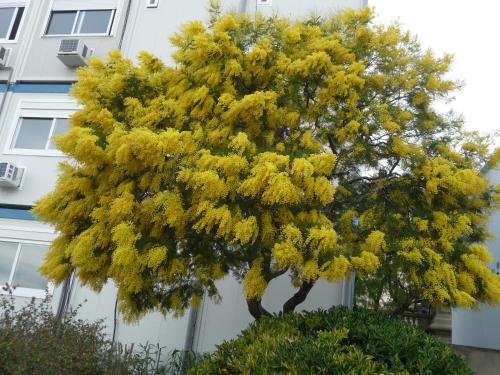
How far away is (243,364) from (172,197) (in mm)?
2339

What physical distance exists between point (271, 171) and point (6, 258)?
816cm

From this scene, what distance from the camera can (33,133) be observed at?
1209 centimetres

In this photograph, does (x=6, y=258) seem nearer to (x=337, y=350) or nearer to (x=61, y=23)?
(x=61, y=23)

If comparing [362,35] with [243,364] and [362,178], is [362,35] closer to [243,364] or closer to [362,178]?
[362,178]

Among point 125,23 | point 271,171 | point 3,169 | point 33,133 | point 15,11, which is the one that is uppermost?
point 15,11

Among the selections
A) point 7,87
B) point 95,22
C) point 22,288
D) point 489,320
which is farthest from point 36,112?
point 489,320

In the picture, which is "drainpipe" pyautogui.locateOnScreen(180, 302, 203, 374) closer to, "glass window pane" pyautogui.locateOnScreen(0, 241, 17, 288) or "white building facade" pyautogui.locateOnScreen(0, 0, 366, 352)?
"white building facade" pyautogui.locateOnScreen(0, 0, 366, 352)

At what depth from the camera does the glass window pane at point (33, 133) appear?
39.1 feet

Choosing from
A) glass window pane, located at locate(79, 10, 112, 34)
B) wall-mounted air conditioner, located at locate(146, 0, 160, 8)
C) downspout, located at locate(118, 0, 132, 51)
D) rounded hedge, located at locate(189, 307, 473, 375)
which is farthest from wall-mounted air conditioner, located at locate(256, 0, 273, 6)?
rounded hedge, located at locate(189, 307, 473, 375)

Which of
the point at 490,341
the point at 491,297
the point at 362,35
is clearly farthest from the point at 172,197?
the point at 490,341

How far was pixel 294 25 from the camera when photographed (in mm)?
7797

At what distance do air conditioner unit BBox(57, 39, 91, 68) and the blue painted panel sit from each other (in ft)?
12.5

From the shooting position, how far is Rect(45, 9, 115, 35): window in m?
12.9

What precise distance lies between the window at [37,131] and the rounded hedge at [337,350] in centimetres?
830
